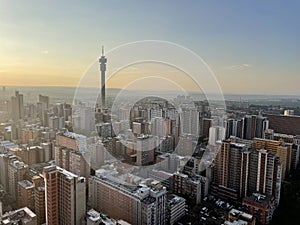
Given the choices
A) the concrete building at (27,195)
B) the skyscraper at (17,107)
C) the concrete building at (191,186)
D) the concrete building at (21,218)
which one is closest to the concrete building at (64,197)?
the concrete building at (21,218)

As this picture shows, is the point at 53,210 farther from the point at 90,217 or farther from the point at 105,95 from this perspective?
the point at 105,95

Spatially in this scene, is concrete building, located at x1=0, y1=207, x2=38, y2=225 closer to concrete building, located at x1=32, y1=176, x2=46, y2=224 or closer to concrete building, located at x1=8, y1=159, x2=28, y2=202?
concrete building, located at x1=32, y1=176, x2=46, y2=224

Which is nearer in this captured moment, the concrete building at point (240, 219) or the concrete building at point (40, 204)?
the concrete building at point (240, 219)

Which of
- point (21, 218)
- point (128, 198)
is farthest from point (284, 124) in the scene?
point (21, 218)

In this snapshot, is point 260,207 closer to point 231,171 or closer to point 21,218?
point 231,171

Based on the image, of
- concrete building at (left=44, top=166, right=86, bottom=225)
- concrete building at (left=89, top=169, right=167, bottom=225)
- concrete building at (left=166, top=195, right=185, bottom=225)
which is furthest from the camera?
concrete building at (left=166, top=195, right=185, bottom=225)

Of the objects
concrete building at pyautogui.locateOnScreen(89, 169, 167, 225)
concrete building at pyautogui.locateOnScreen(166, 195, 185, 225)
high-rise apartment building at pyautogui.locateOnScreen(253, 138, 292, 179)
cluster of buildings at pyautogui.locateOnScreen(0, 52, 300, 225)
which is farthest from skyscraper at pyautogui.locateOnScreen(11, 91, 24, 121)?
high-rise apartment building at pyautogui.locateOnScreen(253, 138, 292, 179)

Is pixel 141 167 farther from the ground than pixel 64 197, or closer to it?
closer to it

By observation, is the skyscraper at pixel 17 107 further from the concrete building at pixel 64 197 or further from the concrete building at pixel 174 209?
the concrete building at pixel 174 209
